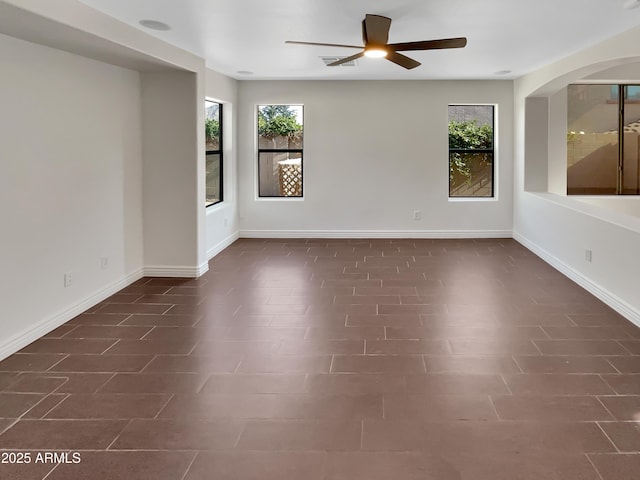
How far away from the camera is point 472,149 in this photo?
28.9ft

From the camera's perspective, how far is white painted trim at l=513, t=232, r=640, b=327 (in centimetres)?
471

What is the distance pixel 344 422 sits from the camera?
9.78ft

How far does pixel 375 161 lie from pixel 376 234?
105 cm

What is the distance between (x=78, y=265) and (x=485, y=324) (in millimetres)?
3249

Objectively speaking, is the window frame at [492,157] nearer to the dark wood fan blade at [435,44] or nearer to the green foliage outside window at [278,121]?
the green foliage outside window at [278,121]

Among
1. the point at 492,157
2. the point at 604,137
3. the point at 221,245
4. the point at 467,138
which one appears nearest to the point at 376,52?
the point at 221,245

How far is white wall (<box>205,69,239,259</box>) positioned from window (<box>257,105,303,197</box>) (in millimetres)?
446

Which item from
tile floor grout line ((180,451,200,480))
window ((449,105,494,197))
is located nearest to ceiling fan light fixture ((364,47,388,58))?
tile floor grout line ((180,451,200,480))

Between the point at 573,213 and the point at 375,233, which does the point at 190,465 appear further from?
the point at 375,233

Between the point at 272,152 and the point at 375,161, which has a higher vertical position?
the point at 272,152

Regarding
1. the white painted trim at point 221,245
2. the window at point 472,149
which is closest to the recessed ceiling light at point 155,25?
the white painted trim at point 221,245

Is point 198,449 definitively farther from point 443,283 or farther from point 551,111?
point 551,111

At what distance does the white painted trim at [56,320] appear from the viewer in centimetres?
399

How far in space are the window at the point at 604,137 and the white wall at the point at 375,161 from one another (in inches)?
35.1
